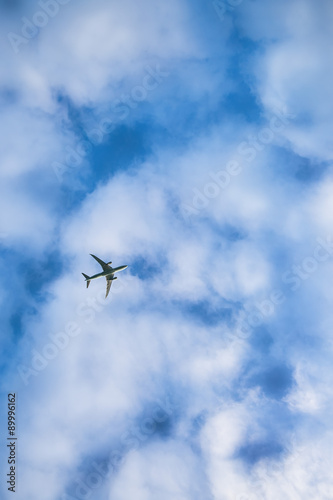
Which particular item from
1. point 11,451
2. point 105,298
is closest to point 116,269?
point 105,298

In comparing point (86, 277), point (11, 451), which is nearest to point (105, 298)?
point (86, 277)

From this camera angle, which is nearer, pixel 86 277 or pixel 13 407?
pixel 13 407

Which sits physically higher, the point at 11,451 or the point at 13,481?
the point at 11,451

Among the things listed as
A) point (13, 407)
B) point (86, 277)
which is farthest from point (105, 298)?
point (13, 407)

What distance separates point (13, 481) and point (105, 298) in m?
72.5

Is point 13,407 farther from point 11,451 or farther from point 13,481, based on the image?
point 13,481

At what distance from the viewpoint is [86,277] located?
144250 millimetres

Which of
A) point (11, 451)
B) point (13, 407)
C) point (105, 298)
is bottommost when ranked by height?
point (11, 451)

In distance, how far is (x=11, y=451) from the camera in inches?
4409

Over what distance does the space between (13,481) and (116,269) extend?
278ft

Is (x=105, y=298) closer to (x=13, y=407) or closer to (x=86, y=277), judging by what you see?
(x=86, y=277)

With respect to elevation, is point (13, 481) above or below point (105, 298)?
below

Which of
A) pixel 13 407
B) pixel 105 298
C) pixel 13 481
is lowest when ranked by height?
pixel 13 481

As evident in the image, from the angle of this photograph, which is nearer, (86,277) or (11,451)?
(11,451)
